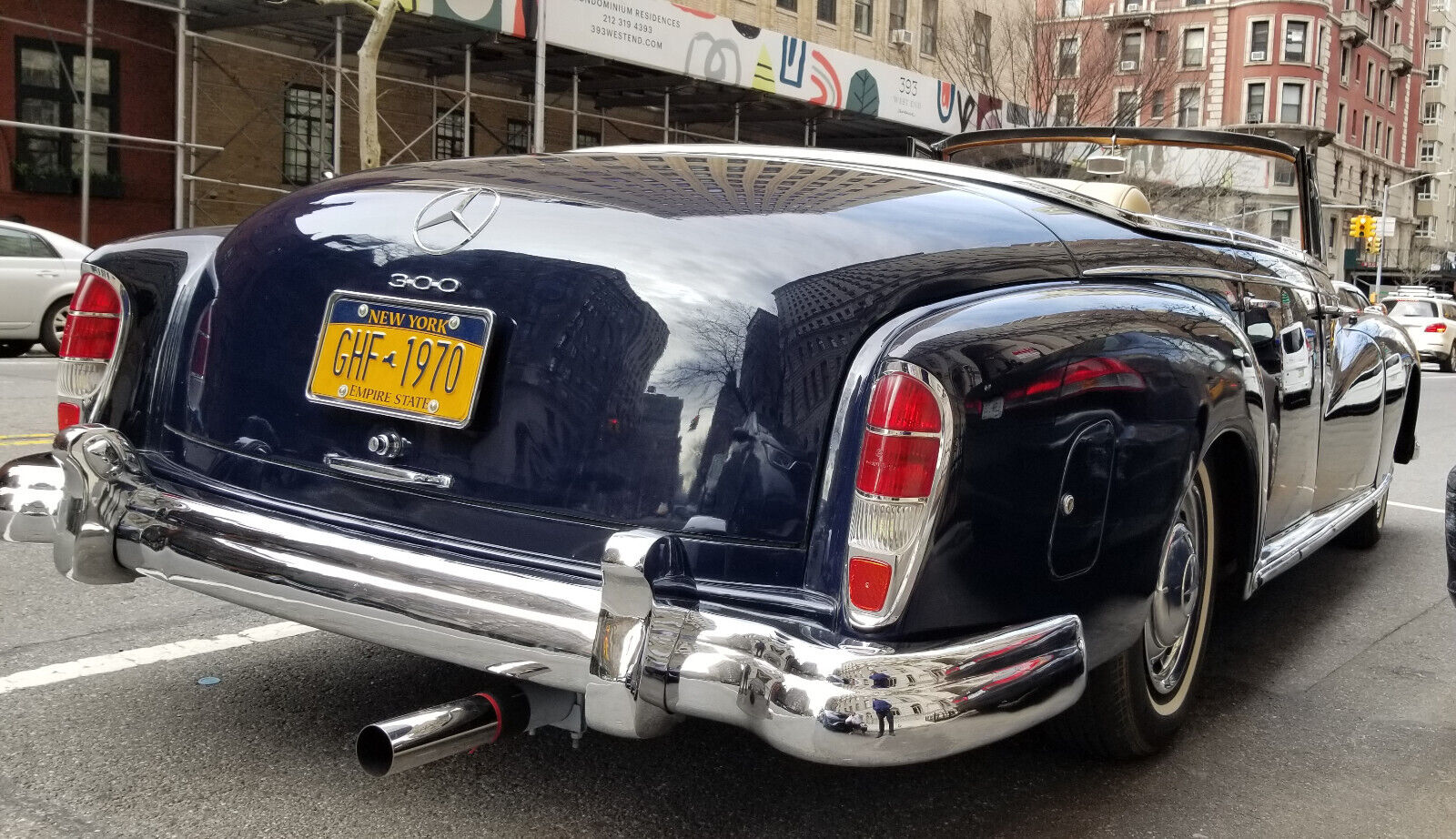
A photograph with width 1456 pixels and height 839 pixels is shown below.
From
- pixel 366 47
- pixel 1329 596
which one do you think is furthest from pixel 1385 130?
pixel 1329 596

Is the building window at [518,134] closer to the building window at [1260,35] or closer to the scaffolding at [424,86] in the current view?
the scaffolding at [424,86]

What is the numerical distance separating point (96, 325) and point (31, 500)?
0.44 meters

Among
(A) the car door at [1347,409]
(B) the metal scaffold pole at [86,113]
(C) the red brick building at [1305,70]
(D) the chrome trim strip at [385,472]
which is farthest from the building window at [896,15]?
(D) the chrome trim strip at [385,472]

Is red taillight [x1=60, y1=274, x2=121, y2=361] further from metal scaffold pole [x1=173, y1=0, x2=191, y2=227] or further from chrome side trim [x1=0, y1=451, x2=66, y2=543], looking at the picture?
metal scaffold pole [x1=173, y1=0, x2=191, y2=227]

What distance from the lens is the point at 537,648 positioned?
85.9 inches

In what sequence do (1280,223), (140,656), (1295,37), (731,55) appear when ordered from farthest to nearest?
(1295,37)
(731,55)
(1280,223)
(140,656)

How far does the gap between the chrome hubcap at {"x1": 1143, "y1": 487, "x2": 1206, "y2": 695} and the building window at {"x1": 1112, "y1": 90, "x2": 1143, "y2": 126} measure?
27484 mm

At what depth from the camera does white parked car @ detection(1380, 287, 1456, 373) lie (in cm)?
2683

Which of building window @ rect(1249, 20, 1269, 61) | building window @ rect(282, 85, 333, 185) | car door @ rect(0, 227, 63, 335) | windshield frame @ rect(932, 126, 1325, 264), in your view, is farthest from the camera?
building window @ rect(1249, 20, 1269, 61)

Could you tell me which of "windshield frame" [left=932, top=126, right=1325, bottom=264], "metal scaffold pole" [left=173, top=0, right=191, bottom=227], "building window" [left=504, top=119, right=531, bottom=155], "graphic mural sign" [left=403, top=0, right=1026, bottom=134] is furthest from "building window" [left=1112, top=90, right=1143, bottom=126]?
"windshield frame" [left=932, top=126, right=1325, bottom=264]

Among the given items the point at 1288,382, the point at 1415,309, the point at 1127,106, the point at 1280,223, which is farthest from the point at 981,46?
the point at 1288,382

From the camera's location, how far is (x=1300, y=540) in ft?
12.6

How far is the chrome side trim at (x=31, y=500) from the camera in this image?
2.81 meters

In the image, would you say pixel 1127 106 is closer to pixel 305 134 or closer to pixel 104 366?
pixel 305 134
